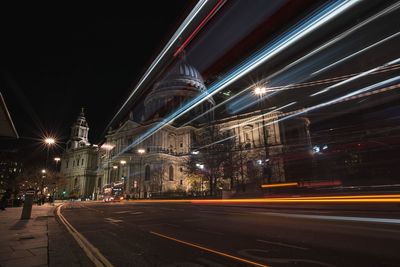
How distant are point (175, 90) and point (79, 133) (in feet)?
188

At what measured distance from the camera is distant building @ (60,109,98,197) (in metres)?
102

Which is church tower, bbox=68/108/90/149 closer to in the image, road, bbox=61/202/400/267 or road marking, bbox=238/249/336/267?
road, bbox=61/202/400/267

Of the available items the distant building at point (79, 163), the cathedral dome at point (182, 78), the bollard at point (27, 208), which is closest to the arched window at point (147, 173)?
the cathedral dome at point (182, 78)

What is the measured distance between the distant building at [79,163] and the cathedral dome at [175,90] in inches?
1409

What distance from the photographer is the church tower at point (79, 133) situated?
367ft

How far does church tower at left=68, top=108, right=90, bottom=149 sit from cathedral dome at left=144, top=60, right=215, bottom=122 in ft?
138

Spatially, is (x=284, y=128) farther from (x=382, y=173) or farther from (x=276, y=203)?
(x=276, y=203)

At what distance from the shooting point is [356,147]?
33344 millimetres

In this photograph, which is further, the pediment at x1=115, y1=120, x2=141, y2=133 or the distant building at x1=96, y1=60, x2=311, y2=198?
the pediment at x1=115, y1=120, x2=141, y2=133

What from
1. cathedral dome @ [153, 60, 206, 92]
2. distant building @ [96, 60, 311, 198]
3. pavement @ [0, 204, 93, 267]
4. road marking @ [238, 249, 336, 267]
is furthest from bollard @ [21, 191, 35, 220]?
cathedral dome @ [153, 60, 206, 92]

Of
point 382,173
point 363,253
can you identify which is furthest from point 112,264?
point 382,173

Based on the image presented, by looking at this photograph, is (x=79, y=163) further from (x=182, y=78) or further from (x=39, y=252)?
(x=39, y=252)

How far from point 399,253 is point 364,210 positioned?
8.92 metres

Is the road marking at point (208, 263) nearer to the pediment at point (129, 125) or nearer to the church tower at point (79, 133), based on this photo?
the pediment at point (129, 125)
